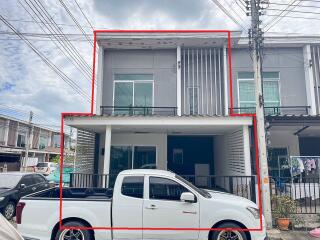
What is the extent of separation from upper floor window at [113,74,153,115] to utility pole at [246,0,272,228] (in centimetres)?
648

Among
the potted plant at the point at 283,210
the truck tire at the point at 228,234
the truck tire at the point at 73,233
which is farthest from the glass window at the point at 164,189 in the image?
the potted plant at the point at 283,210

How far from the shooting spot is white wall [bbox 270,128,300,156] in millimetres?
12586

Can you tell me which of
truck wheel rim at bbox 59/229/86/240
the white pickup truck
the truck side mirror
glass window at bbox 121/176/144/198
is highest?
glass window at bbox 121/176/144/198

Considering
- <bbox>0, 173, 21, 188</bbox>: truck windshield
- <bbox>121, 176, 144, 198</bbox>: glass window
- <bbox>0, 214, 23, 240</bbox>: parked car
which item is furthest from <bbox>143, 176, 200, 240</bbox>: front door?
<bbox>0, 173, 21, 188</bbox>: truck windshield

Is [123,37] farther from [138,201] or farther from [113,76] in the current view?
[138,201]

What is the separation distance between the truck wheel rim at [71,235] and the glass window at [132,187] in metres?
1.31

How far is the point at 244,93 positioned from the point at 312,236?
795cm

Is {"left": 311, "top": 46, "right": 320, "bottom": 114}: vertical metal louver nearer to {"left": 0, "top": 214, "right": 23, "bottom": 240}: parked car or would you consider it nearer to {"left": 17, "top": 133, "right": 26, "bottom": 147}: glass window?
{"left": 0, "top": 214, "right": 23, "bottom": 240}: parked car

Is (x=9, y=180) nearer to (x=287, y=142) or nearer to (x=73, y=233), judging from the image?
(x=73, y=233)

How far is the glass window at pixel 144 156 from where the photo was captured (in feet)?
40.4

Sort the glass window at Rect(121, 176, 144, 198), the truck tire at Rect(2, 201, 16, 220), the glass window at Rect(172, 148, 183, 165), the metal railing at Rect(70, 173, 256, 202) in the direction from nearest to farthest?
1. the glass window at Rect(121, 176, 144, 198)
2. the metal railing at Rect(70, 173, 256, 202)
3. the truck tire at Rect(2, 201, 16, 220)
4. the glass window at Rect(172, 148, 183, 165)

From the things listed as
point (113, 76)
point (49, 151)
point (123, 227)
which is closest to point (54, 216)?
point (123, 227)

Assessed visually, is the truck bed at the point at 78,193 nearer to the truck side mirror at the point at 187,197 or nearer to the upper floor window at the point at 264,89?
the truck side mirror at the point at 187,197

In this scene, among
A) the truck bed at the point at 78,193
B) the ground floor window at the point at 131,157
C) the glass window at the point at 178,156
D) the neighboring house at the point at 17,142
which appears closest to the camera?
the truck bed at the point at 78,193
